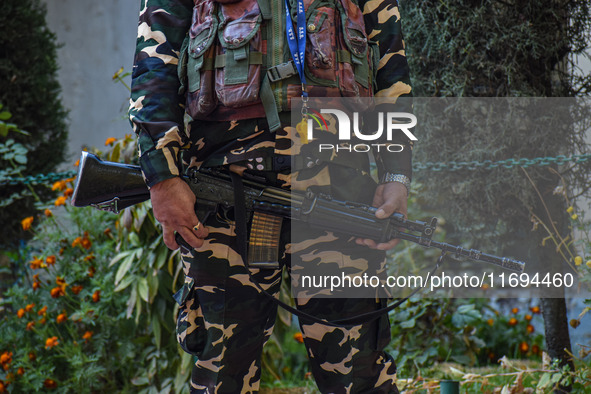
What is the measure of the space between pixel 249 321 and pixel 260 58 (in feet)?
2.16

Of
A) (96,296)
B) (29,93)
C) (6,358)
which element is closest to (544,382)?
(96,296)

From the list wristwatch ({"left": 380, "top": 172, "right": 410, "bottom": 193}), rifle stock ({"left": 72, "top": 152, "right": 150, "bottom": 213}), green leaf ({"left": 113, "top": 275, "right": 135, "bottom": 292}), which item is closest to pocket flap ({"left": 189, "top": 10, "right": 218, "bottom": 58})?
rifle stock ({"left": 72, "top": 152, "right": 150, "bottom": 213})

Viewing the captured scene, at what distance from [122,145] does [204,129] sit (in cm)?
151

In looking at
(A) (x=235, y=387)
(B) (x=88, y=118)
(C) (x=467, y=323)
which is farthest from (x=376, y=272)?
(B) (x=88, y=118)

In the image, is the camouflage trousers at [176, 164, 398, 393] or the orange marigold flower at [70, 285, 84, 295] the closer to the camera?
the camouflage trousers at [176, 164, 398, 393]

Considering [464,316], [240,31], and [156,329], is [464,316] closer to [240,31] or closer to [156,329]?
[156,329]

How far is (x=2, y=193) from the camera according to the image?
407 centimetres

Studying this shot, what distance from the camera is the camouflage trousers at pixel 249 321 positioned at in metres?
1.52

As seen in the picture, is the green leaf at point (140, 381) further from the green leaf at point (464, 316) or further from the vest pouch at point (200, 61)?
the vest pouch at point (200, 61)

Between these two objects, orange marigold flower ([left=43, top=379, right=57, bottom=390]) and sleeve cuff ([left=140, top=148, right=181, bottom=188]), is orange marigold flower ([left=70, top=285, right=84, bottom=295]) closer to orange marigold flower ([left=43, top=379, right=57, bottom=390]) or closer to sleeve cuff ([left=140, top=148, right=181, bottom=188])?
orange marigold flower ([left=43, top=379, right=57, bottom=390])

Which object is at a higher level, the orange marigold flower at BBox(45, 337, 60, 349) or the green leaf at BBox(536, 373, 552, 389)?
the orange marigold flower at BBox(45, 337, 60, 349)

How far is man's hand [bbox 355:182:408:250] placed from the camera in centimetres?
155

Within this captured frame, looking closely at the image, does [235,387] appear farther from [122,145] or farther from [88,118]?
[88,118]

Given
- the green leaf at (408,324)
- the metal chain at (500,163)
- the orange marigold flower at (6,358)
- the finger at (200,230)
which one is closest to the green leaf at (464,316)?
the green leaf at (408,324)
